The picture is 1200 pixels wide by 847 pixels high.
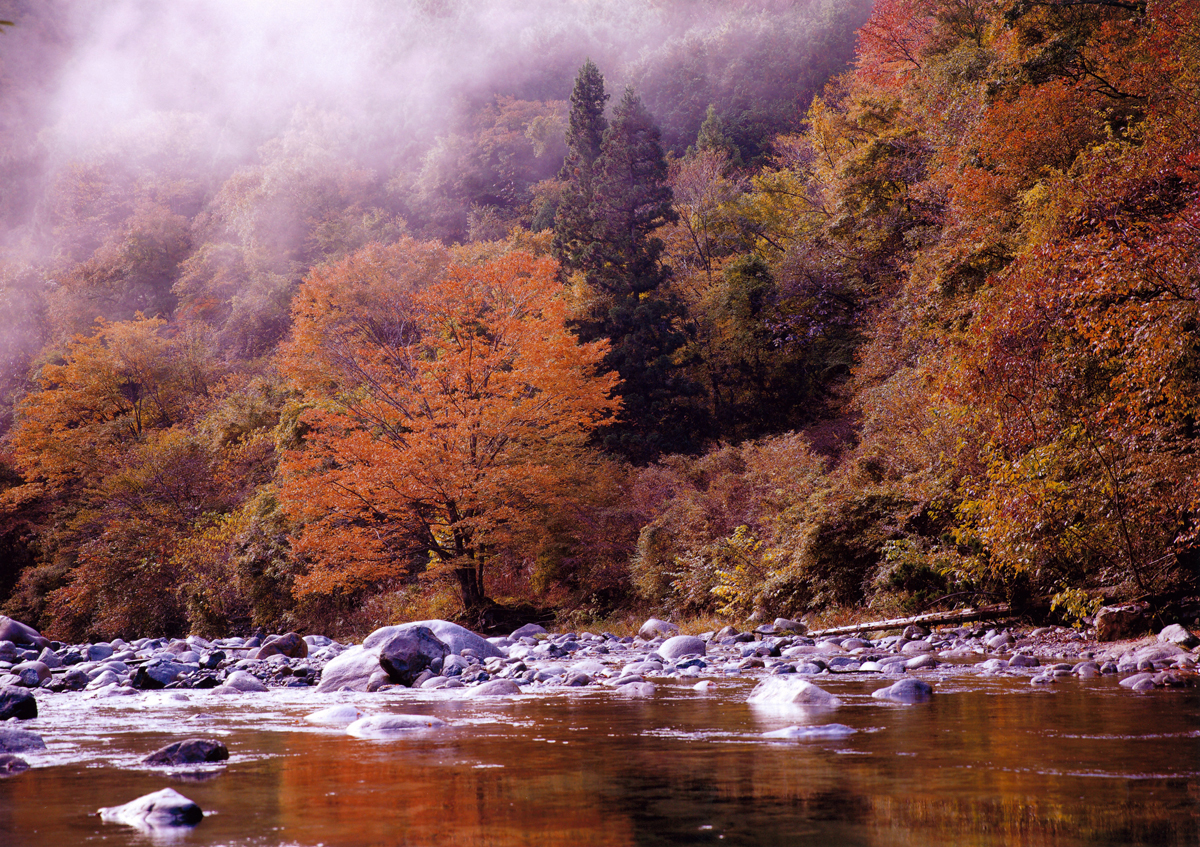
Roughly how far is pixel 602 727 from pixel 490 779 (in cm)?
147

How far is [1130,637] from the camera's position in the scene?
786 centimetres

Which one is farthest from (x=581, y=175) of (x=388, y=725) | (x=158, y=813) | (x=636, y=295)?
(x=158, y=813)

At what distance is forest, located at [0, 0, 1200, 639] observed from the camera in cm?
759

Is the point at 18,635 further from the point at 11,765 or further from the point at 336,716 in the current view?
the point at 11,765

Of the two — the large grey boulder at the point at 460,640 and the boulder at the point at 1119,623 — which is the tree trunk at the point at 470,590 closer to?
the large grey boulder at the point at 460,640

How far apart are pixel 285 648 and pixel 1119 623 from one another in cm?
934

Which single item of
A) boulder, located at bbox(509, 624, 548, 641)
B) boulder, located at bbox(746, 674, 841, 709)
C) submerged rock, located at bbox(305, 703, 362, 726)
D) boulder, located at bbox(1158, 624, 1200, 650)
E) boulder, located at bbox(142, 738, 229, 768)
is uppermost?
boulder, located at bbox(142, 738, 229, 768)

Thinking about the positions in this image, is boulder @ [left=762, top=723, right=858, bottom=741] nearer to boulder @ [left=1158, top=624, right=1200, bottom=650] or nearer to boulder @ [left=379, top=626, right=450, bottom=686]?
boulder @ [left=379, top=626, right=450, bottom=686]

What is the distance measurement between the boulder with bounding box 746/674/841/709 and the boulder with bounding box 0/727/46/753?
378 centimetres

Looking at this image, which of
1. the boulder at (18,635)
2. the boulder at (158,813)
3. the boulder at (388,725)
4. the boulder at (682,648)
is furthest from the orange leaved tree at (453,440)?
the boulder at (158,813)

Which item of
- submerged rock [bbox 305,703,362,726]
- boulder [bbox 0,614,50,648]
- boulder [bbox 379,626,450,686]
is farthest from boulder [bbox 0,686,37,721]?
boulder [bbox 0,614,50,648]

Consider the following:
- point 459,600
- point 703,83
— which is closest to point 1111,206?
point 459,600

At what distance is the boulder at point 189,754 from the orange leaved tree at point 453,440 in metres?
12.2

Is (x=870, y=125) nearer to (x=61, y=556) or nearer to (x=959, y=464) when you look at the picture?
(x=959, y=464)
